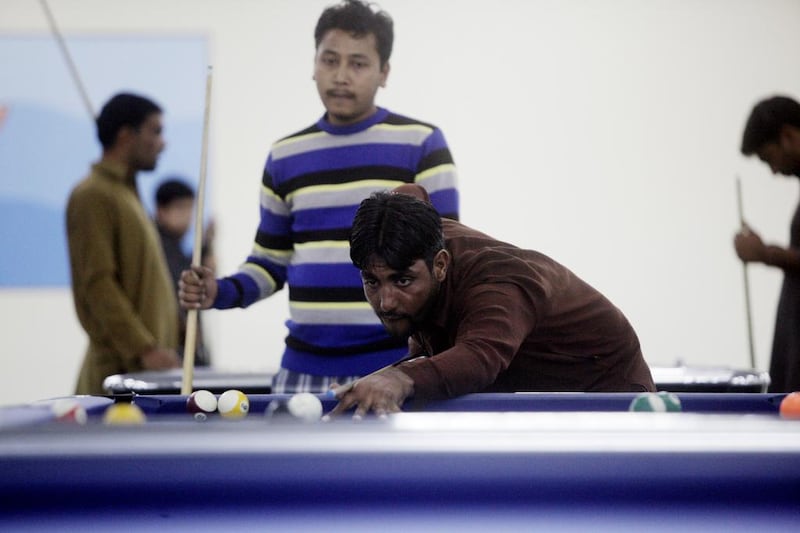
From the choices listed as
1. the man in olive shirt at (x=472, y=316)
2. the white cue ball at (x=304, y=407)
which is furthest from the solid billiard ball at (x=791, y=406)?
the white cue ball at (x=304, y=407)

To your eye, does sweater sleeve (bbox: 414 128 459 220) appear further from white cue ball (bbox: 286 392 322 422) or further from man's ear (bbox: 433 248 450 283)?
white cue ball (bbox: 286 392 322 422)

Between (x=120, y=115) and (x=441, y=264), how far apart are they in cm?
168

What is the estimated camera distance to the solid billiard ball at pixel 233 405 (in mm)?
1424

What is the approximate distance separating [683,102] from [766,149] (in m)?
2.00

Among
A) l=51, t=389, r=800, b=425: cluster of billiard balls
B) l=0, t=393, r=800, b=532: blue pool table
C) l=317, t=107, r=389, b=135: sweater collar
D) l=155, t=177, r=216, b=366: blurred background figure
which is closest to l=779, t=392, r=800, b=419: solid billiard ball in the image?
l=51, t=389, r=800, b=425: cluster of billiard balls

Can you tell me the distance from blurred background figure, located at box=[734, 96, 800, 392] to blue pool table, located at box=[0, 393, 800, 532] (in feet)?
5.73

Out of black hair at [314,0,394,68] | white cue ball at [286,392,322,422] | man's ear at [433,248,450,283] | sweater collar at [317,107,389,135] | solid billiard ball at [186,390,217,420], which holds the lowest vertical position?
solid billiard ball at [186,390,217,420]

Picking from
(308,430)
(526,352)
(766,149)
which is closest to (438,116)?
(766,149)

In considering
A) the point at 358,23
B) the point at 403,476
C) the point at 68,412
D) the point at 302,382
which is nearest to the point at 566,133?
the point at 358,23

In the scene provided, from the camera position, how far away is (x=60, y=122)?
4.58 metres

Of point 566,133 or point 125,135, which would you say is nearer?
point 125,135

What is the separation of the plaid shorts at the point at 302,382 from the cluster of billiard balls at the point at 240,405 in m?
0.55

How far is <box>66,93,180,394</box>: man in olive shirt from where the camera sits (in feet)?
8.93

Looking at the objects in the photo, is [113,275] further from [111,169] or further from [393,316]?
[393,316]
